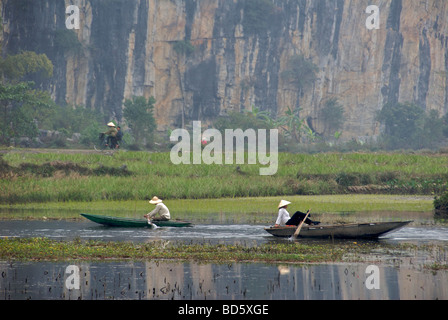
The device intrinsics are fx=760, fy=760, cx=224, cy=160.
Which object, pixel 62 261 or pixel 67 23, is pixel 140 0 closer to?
pixel 67 23

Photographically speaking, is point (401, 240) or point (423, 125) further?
point (423, 125)

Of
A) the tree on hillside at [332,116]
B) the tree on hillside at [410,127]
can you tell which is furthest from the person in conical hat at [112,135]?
the tree on hillside at [332,116]

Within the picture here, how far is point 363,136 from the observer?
8556cm

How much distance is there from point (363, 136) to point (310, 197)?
5508cm

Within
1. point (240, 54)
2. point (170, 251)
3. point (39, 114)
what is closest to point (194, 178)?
→ point (170, 251)

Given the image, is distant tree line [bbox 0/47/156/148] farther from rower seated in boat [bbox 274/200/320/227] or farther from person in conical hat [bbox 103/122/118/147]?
rower seated in boat [bbox 274/200/320/227]

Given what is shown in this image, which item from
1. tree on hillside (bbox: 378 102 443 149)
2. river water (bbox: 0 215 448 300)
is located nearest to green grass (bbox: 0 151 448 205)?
river water (bbox: 0 215 448 300)

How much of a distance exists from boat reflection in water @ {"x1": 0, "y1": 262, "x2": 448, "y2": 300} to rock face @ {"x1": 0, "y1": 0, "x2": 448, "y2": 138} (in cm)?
5969

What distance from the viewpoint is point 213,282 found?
46.1ft

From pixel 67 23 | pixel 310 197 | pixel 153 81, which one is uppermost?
pixel 67 23

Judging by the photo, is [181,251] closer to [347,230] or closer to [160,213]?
[347,230]

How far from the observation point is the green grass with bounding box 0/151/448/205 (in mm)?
30312

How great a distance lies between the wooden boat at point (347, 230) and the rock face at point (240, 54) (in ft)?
187
